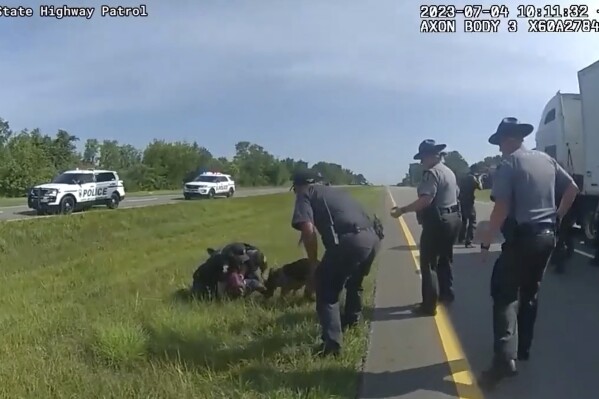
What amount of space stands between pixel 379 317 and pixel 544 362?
2172 millimetres

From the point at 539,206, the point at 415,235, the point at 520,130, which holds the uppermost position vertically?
the point at 520,130

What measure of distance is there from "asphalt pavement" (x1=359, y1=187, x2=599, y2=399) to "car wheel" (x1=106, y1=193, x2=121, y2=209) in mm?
20594

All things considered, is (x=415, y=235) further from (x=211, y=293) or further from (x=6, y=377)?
(x=6, y=377)

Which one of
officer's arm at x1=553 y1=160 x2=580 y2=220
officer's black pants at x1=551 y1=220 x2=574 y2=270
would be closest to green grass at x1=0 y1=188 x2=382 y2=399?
officer's arm at x1=553 y1=160 x2=580 y2=220

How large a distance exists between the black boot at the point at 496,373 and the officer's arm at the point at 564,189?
51.8 inches

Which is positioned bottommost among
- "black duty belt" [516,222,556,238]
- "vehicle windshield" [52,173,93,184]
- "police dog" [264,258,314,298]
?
"police dog" [264,258,314,298]

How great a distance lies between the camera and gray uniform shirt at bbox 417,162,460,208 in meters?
6.58

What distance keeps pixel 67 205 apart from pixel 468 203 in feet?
58.8

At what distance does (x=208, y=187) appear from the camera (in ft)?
136

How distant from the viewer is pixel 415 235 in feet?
57.2

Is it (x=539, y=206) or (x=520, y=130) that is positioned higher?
(x=520, y=130)

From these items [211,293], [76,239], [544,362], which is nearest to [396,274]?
[211,293]

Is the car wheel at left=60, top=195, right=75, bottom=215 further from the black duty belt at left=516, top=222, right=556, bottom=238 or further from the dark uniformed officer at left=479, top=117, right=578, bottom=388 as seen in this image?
the black duty belt at left=516, top=222, right=556, bottom=238

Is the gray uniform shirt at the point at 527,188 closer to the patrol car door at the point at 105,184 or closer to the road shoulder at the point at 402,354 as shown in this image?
the road shoulder at the point at 402,354
